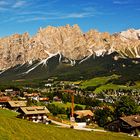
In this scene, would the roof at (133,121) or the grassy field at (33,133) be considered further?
the roof at (133,121)

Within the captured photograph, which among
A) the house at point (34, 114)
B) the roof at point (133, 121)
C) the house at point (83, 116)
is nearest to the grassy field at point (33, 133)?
the roof at point (133, 121)

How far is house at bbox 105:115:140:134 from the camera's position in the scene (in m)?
132

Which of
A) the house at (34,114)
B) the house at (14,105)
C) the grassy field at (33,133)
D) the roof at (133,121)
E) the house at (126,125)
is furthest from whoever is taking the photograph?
the house at (14,105)

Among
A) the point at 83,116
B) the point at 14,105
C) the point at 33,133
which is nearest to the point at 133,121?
the point at 83,116

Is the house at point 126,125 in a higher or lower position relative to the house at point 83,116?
higher

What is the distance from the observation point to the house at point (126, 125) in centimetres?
13165

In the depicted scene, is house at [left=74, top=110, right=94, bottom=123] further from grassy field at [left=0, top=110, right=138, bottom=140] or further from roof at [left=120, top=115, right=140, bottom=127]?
grassy field at [left=0, top=110, right=138, bottom=140]

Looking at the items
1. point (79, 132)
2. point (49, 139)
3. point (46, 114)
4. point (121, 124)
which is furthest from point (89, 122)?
point (49, 139)

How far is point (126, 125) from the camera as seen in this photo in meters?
135

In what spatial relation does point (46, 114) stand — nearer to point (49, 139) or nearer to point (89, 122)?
point (89, 122)

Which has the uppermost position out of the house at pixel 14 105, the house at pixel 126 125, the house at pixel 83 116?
the house at pixel 14 105

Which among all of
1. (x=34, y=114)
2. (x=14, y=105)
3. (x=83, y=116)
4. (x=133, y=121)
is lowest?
(x=83, y=116)

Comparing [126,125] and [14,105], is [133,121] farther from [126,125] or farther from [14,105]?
[14,105]

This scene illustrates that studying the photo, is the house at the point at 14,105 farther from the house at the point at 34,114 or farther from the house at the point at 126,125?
the house at the point at 126,125
